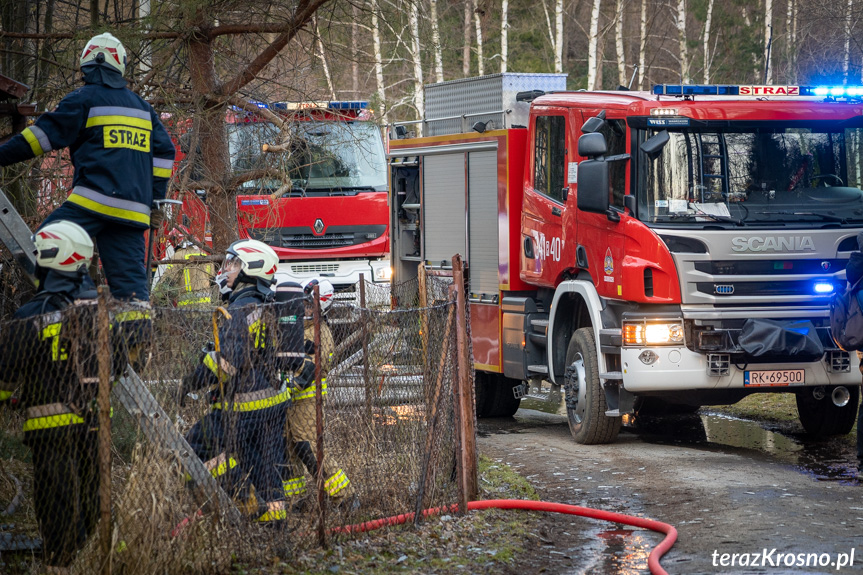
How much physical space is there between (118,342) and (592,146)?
4715mm

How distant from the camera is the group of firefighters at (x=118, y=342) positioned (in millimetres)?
4934

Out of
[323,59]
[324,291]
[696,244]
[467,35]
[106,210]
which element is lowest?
[324,291]

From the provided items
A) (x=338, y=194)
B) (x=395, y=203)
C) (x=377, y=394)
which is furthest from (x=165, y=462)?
(x=338, y=194)

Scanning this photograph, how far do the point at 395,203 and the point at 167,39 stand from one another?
401 cm

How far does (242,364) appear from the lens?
541 cm

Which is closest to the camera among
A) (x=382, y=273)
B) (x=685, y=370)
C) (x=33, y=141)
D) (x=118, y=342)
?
(x=118, y=342)

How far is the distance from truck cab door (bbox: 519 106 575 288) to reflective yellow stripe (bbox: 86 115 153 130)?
422 cm

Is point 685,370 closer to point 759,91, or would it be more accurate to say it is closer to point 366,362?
point 759,91

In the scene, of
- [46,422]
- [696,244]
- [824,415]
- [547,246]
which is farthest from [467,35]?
[46,422]

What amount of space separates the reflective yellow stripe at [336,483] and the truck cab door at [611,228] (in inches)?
139

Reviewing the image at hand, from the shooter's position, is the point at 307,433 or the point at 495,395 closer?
the point at 307,433

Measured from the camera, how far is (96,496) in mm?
5160

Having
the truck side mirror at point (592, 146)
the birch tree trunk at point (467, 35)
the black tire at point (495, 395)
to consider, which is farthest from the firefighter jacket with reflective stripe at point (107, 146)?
the birch tree trunk at point (467, 35)

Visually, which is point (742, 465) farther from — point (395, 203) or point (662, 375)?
point (395, 203)
